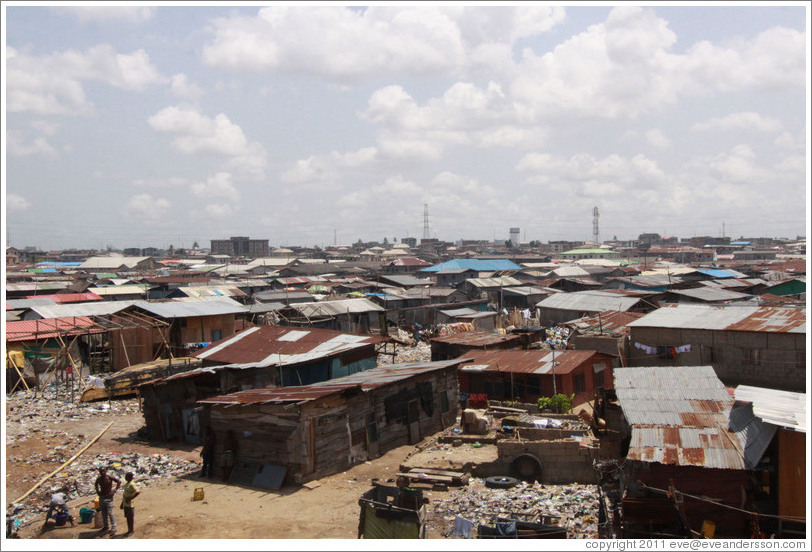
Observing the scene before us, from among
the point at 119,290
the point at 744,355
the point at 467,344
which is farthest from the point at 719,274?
the point at 119,290

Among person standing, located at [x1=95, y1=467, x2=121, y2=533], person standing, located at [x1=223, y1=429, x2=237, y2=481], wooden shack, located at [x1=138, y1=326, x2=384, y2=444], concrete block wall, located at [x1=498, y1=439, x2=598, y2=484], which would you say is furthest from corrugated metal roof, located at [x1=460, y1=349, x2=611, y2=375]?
person standing, located at [x1=95, y1=467, x2=121, y2=533]

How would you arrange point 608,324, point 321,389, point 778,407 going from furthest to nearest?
1. point 608,324
2. point 321,389
3. point 778,407

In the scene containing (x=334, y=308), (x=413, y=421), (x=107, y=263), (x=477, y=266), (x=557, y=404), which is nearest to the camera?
(x=413, y=421)

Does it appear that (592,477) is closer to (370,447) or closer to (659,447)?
(659,447)

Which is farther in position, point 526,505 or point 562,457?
point 562,457

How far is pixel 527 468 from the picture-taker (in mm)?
15039

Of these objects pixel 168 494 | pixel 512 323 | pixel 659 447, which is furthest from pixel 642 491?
pixel 512 323

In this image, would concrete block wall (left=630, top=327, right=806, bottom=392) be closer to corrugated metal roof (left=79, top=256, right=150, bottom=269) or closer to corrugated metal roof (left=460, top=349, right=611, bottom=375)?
corrugated metal roof (left=460, top=349, right=611, bottom=375)

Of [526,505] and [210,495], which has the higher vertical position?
[526,505]

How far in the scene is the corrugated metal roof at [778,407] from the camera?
33.9ft

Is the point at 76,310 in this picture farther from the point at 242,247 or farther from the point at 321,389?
the point at 242,247

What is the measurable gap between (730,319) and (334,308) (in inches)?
828

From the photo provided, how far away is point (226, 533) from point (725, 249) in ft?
388

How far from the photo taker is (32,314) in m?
35.7
